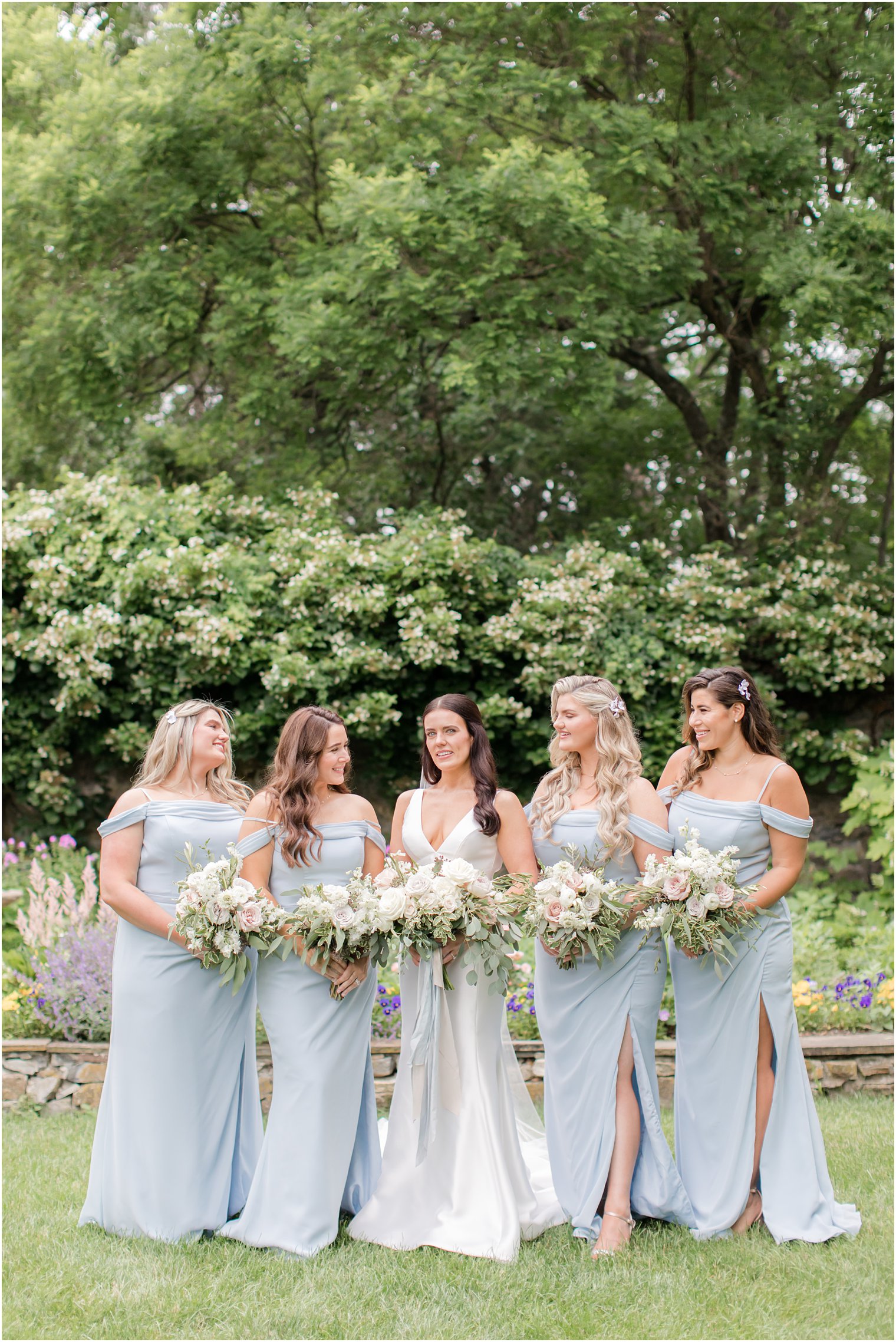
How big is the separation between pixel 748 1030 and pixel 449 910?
1450 millimetres

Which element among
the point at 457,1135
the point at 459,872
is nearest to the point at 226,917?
the point at 459,872

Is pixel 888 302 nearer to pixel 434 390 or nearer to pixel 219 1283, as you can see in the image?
pixel 434 390

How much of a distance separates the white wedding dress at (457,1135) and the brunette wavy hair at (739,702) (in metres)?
1.04

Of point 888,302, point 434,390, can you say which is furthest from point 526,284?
point 888,302

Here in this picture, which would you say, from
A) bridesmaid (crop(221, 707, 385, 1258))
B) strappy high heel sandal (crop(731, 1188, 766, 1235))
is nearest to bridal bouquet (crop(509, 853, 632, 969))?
bridesmaid (crop(221, 707, 385, 1258))

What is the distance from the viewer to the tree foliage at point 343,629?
8758 millimetres

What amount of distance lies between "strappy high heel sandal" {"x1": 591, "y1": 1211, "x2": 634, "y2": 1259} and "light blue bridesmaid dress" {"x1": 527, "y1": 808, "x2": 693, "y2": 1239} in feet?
0.31

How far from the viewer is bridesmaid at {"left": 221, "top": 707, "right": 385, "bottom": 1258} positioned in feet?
13.6

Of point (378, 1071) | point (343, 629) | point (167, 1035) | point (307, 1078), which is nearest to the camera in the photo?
point (307, 1078)

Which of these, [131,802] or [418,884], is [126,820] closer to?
[131,802]

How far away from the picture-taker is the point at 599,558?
9414 millimetres

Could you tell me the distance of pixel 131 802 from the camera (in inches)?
172

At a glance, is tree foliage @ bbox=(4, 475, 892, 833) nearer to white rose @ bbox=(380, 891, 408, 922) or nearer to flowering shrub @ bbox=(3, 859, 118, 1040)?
flowering shrub @ bbox=(3, 859, 118, 1040)

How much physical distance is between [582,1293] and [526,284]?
25.7ft
